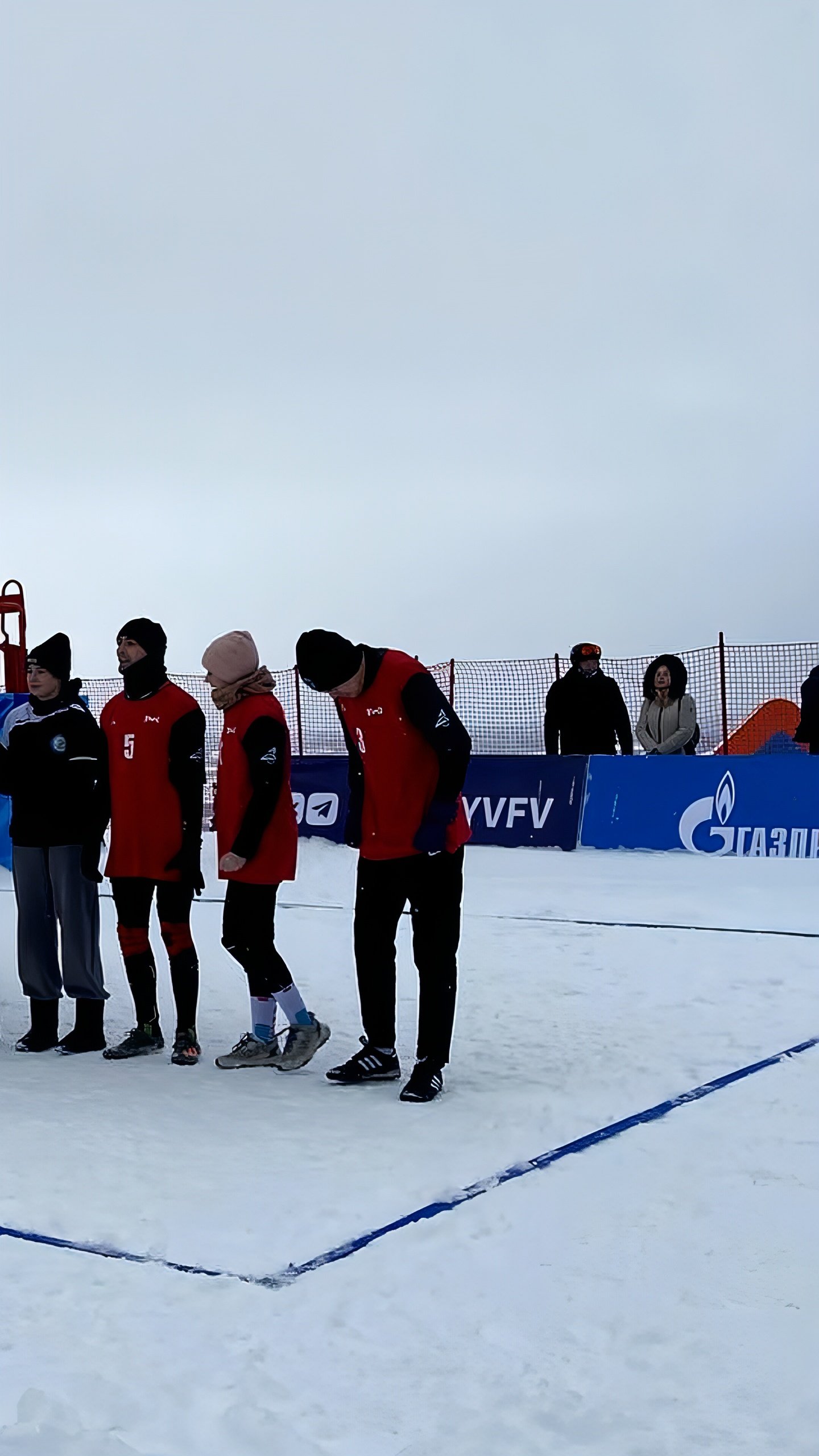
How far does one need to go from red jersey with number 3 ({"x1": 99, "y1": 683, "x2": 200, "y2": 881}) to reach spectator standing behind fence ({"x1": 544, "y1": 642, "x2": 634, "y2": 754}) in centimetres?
736

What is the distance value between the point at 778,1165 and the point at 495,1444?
171 centimetres

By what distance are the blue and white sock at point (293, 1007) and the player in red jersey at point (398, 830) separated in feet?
1.05

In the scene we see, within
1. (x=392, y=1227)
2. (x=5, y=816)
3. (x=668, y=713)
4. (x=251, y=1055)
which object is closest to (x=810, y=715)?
(x=668, y=713)

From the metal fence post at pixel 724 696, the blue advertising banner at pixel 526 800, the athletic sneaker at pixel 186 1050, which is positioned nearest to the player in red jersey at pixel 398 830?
the athletic sneaker at pixel 186 1050

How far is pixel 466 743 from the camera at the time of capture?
4.74m

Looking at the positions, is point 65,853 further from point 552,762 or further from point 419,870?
point 552,762

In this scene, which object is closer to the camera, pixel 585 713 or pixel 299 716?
pixel 585 713

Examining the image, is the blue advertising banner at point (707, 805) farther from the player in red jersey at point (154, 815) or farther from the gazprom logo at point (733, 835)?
the player in red jersey at point (154, 815)

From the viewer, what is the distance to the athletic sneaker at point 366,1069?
489 centimetres

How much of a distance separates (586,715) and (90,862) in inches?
300

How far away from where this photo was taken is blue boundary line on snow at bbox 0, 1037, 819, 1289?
3115 mm

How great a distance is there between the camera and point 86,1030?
549 centimetres

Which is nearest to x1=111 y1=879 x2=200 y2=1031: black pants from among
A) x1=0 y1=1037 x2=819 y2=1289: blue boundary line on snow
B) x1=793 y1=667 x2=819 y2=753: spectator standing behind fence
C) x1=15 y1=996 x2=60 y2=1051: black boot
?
x1=15 y1=996 x2=60 y2=1051: black boot

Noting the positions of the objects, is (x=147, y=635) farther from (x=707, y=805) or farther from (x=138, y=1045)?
(x=707, y=805)
